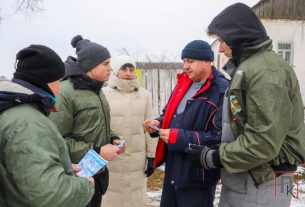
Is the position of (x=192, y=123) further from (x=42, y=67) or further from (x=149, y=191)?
(x=149, y=191)

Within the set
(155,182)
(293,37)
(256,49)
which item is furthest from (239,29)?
(293,37)

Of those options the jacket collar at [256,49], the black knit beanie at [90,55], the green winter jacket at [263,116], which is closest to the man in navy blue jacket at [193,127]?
the green winter jacket at [263,116]

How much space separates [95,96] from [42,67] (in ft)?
3.71

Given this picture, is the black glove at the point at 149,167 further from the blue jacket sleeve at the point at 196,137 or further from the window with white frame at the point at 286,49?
the window with white frame at the point at 286,49

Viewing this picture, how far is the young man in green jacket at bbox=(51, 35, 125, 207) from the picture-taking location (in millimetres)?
2768

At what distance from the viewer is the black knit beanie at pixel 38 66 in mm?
1813

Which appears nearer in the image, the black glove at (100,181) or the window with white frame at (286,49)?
the black glove at (100,181)

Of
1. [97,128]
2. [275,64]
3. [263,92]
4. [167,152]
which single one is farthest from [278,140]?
[97,128]

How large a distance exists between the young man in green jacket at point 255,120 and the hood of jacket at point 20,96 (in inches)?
43.8

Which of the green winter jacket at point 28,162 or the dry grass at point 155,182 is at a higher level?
the green winter jacket at point 28,162

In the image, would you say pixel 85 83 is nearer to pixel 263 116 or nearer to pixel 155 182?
pixel 263 116

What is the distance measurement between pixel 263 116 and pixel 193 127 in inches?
33.2
